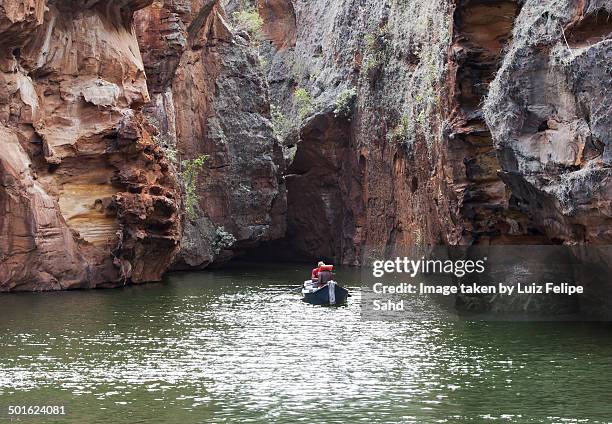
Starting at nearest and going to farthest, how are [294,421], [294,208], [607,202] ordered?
[294,421]
[607,202]
[294,208]

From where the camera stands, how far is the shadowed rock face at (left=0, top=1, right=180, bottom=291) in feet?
120

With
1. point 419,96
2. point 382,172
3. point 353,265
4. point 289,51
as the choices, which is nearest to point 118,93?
point 419,96

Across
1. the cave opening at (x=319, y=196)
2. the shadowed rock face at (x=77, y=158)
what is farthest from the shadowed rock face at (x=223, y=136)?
the shadowed rock face at (x=77, y=158)

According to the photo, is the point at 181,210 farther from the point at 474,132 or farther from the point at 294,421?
the point at 294,421

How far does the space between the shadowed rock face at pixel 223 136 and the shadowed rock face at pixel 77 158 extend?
819cm

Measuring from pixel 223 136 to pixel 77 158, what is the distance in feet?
50.0

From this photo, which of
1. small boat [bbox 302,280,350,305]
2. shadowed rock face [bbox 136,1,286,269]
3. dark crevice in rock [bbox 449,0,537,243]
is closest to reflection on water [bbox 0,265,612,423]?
small boat [bbox 302,280,350,305]

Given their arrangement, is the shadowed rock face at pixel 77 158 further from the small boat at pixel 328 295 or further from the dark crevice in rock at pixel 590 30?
the dark crevice in rock at pixel 590 30

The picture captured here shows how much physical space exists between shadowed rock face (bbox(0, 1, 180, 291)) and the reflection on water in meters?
4.68

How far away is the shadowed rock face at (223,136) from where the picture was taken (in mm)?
51500

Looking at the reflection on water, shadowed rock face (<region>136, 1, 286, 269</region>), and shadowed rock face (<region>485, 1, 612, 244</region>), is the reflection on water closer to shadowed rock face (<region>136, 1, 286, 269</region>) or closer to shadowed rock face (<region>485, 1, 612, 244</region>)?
shadowed rock face (<region>485, 1, 612, 244</region>)

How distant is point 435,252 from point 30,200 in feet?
52.7

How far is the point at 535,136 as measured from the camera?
1027 inches

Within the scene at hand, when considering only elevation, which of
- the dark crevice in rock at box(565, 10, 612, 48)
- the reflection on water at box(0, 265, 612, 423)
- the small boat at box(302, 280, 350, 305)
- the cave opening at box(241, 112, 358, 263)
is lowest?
the reflection on water at box(0, 265, 612, 423)
